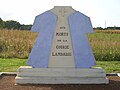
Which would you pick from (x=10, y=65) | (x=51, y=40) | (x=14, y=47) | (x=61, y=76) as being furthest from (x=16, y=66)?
(x=14, y=47)

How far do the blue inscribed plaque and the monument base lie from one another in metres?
0.28

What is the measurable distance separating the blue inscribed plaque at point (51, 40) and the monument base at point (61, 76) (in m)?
0.28

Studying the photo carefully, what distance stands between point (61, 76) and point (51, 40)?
963 mm

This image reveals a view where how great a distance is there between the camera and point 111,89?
7.98 m

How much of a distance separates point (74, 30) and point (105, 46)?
24.4ft

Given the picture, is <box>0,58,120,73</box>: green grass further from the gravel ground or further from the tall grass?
the gravel ground

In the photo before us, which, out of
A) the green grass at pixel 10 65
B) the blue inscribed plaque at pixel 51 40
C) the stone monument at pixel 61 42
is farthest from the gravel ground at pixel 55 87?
the green grass at pixel 10 65

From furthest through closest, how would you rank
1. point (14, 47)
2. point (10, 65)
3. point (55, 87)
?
point (14, 47) < point (10, 65) < point (55, 87)

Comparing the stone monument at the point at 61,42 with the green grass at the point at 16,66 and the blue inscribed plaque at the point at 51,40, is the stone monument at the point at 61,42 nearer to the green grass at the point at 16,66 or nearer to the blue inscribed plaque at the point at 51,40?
the blue inscribed plaque at the point at 51,40

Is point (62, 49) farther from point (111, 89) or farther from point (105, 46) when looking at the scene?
point (105, 46)

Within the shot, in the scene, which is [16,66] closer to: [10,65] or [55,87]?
[10,65]

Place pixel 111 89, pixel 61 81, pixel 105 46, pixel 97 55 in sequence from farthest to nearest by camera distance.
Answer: pixel 105 46 → pixel 97 55 → pixel 61 81 → pixel 111 89

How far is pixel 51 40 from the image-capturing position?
8.95 m

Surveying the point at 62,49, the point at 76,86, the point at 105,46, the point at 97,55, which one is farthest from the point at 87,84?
the point at 105,46
